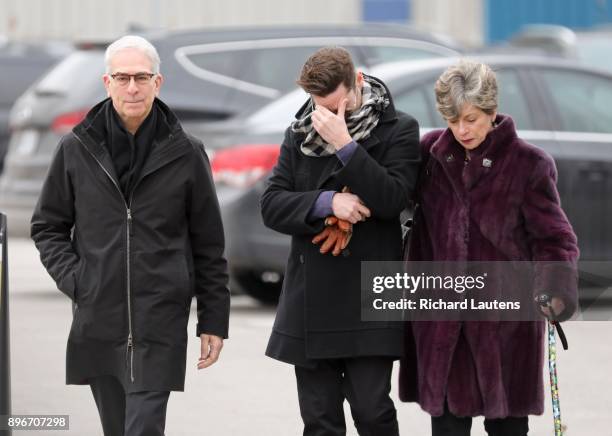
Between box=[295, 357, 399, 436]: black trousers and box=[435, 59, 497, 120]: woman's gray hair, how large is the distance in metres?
0.84

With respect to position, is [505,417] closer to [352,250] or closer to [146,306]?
[352,250]

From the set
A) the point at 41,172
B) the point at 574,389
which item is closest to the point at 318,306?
the point at 574,389

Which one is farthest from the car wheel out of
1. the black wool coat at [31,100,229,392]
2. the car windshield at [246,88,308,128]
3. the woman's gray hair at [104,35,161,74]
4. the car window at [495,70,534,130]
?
the woman's gray hair at [104,35,161,74]

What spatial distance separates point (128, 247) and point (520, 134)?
5.07m

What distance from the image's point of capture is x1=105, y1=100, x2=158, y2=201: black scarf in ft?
16.0

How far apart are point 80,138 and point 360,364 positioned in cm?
114

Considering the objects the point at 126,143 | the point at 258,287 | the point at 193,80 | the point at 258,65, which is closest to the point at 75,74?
the point at 193,80

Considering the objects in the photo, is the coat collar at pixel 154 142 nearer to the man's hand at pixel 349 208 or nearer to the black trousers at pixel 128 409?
the man's hand at pixel 349 208

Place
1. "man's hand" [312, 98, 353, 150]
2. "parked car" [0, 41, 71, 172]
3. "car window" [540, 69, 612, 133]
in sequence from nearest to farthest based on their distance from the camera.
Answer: "man's hand" [312, 98, 353, 150] < "car window" [540, 69, 612, 133] < "parked car" [0, 41, 71, 172]

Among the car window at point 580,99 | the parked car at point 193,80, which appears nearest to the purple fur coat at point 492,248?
the car window at point 580,99

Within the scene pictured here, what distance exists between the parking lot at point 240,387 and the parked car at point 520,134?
1.64ft

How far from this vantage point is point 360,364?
500 centimetres

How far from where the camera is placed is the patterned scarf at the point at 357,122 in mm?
4922

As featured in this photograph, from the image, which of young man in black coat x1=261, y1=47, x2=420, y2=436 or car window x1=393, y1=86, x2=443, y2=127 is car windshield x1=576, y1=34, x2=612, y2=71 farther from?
young man in black coat x1=261, y1=47, x2=420, y2=436
